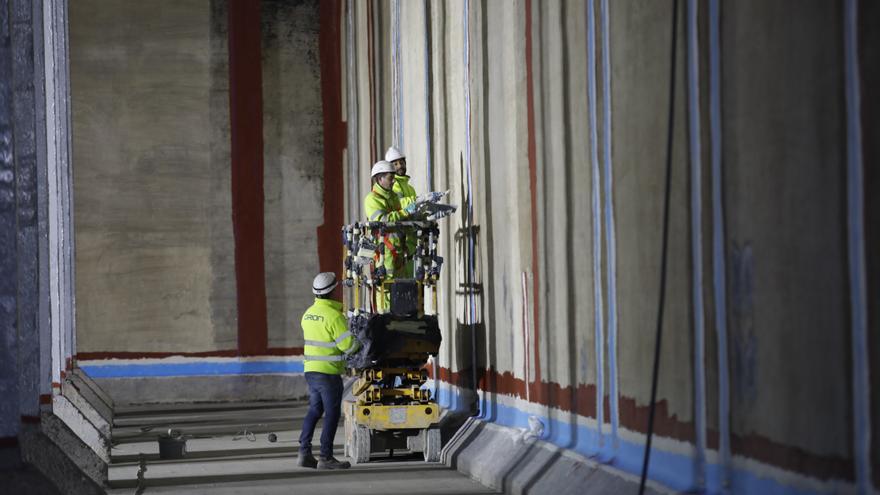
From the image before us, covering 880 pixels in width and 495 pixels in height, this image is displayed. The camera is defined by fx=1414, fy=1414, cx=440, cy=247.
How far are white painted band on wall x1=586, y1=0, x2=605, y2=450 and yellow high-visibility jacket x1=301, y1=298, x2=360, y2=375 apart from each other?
3285 mm

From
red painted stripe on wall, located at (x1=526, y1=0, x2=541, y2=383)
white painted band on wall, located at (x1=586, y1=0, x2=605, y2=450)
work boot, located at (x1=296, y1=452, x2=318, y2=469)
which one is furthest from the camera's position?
work boot, located at (x1=296, y1=452, x2=318, y2=469)

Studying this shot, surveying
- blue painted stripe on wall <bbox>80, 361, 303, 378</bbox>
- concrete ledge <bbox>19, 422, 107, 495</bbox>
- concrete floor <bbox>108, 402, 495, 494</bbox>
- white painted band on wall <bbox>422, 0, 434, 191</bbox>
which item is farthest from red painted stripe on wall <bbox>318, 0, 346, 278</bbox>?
concrete ledge <bbox>19, 422, 107, 495</bbox>

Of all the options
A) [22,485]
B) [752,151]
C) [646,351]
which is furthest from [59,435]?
[752,151]

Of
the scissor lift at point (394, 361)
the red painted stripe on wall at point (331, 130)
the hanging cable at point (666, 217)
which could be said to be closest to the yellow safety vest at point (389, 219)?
the scissor lift at point (394, 361)

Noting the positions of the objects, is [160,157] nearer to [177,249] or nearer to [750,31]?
[177,249]

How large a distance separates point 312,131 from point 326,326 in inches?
439

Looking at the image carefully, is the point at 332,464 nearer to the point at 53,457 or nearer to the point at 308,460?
the point at 308,460

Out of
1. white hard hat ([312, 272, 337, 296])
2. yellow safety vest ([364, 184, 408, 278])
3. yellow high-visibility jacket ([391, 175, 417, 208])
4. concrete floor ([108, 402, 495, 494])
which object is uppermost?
yellow high-visibility jacket ([391, 175, 417, 208])

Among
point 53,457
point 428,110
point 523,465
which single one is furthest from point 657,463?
point 428,110

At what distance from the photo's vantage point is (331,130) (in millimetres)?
23078

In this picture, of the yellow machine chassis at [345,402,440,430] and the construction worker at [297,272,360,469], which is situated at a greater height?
the construction worker at [297,272,360,469]

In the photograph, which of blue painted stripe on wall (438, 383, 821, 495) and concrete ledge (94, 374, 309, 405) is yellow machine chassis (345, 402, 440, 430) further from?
concrete ledge (94, 374, 309, 405)

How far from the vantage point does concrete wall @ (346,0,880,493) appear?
628 cm

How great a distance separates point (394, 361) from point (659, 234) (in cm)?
482
